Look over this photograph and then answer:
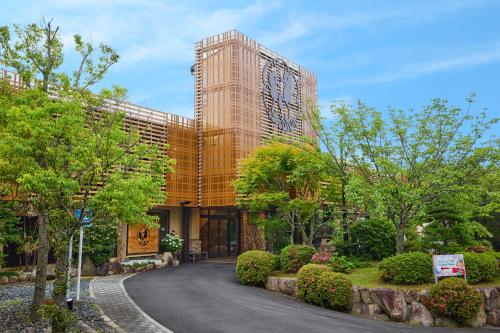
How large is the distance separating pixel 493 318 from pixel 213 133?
19.8 meters

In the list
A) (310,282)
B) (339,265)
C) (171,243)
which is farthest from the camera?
(171,243)

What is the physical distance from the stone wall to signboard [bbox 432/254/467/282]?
932mm

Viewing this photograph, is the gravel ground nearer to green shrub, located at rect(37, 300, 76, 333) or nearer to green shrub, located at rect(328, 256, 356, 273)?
green shrub, located at rect(37, 300, 76, 333)

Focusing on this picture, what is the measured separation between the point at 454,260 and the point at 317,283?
4.94m

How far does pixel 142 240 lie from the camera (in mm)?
27719

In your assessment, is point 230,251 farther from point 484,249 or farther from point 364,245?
point 484,249

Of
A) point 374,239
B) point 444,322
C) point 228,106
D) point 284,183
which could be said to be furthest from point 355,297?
point 228,106

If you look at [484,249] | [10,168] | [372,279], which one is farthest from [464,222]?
[10,168]

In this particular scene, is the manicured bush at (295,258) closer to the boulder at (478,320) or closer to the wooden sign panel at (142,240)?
the boulder at (478,320)

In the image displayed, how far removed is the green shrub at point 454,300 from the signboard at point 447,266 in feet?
3.13

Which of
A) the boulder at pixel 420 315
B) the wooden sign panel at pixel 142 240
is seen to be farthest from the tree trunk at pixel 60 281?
the wooden sign panel at pixel 142 240

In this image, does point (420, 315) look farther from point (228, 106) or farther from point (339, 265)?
point (228, 106)

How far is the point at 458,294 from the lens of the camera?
13391mm

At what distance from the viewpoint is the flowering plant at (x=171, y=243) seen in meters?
27.4
